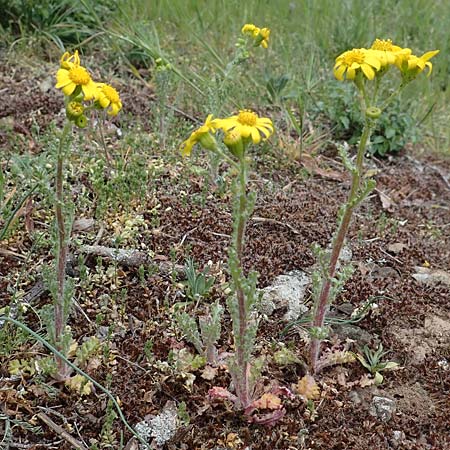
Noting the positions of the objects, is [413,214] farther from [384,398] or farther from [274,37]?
[274,37]

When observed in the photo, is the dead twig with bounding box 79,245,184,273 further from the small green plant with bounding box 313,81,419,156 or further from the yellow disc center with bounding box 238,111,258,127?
the small green plant with bounding box 313,81,419,156

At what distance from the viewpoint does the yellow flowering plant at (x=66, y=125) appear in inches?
67.7

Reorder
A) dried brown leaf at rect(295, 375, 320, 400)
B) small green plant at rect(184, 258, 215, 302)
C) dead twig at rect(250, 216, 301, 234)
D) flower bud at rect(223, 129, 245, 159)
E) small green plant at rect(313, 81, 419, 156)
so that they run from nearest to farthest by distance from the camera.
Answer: flower bud at rect(223, 129, 245, 159)
dried brown leaf at rect(295, 375, 320, 400)
small green plant at rect(184, 258, 215, 302)
dead twig at rect(250, 216, 301, 234)
small green plant at rect(313, 81, 419, 156)

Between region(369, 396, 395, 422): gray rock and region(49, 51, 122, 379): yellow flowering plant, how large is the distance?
103 cm

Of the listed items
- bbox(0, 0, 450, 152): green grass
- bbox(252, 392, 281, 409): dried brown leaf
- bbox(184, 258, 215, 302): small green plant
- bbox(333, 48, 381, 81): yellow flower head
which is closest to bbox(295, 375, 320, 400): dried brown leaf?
bbox(252, 392, 281, 409): dried brown leaf

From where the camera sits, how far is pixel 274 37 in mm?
5066

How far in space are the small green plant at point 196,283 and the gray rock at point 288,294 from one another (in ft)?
0.71

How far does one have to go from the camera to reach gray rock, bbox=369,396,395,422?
2.12m

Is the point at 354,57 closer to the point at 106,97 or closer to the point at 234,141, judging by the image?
the point at 234,141

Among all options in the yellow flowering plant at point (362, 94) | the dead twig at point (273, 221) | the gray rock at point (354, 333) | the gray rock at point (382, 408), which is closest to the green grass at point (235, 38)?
the dead twig at point (273, 221)

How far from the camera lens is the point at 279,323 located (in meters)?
2.40

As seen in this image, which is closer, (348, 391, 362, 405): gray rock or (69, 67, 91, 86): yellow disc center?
(69, 67, 91, 86): yellow disc center

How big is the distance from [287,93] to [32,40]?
1777 millimetres

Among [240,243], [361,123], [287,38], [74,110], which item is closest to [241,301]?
[240,243]
